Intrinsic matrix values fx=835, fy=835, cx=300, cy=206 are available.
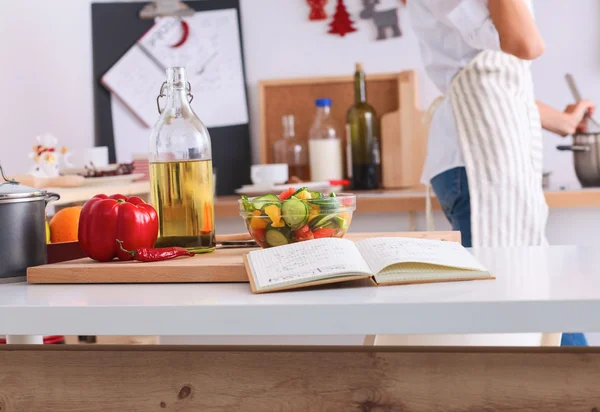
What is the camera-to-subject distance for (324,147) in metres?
2.88

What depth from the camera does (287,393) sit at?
0.95m

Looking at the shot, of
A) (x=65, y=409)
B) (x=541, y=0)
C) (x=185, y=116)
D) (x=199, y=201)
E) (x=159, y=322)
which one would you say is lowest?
(x=65, y=409)

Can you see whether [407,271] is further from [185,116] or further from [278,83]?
[278,83]

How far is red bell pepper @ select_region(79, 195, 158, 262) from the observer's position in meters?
1.14

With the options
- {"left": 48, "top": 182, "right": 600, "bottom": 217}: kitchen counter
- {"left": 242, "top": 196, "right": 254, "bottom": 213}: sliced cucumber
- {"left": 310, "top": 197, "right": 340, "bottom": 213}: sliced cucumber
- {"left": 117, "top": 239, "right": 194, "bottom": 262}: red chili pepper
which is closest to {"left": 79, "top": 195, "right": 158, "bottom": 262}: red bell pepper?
{"left": 117, "top": 239, "right": 194, "bottom": 262}: red chili pepper

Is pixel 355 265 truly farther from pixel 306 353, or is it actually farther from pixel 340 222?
pixel 340 222

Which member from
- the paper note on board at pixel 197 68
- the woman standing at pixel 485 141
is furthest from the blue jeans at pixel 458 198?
the paper note on board at pixel 197 68

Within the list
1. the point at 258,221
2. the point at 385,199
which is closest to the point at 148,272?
the point at 258,221

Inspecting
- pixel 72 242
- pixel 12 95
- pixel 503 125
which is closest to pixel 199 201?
pixel 72 242

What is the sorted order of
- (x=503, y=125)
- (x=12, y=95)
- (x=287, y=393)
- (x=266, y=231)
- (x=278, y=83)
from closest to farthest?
(x=287, y=393), (x=266, y=231), (x=503, y=125), (x=12, y=95), (x=278, y=83)

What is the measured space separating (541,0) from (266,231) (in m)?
2.06

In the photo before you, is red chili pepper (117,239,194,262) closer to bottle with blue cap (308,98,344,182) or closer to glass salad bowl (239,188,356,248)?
glass salad bowl (239,188,356,248)

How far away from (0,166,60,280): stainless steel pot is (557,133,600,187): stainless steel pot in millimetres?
1890

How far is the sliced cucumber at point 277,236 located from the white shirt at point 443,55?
2.89ft
